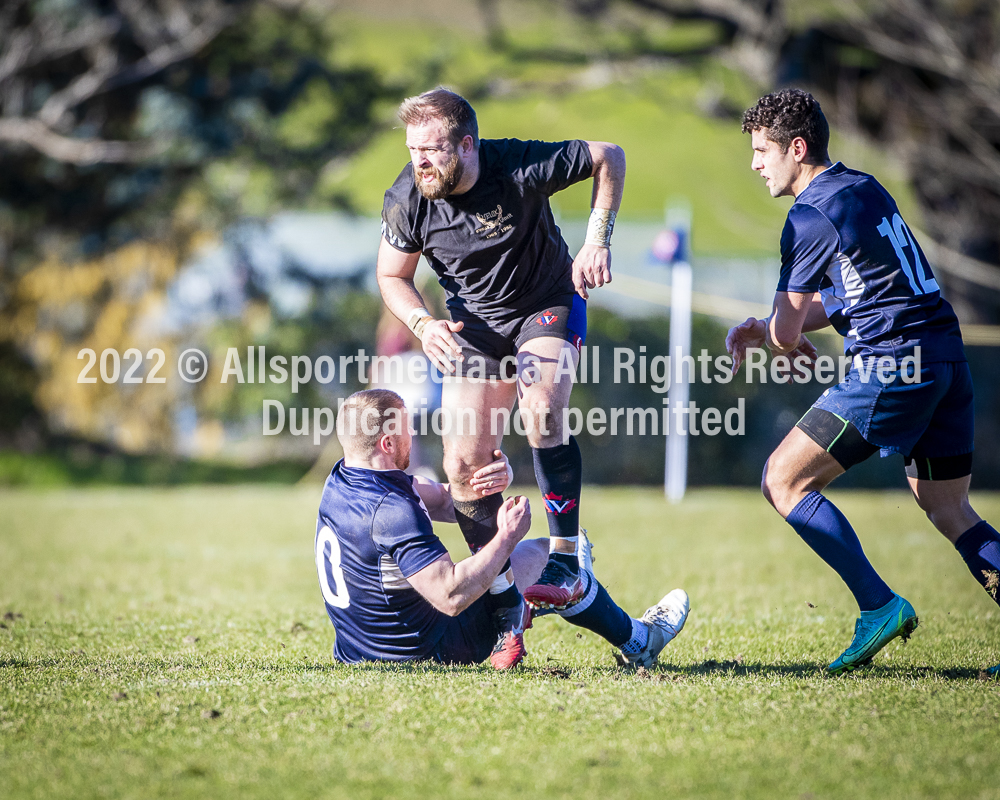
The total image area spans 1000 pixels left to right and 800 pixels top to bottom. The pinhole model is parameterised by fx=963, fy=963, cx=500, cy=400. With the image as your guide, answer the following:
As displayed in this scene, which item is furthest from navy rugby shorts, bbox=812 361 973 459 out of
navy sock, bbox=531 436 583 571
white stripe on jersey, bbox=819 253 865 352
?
navy sock, bbox=531 436 583 571

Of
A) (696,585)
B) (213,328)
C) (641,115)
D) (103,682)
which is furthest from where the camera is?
(641,115)

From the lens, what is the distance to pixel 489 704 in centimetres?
338

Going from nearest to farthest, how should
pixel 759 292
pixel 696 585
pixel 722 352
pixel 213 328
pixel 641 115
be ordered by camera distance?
pixel 696 585
pixel 722 352
pixel 759 292
pixel 213 328
pixel 641 115

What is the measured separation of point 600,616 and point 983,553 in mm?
1634

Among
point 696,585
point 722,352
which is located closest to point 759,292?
point 722,352

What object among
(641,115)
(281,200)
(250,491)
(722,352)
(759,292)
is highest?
(641,115)

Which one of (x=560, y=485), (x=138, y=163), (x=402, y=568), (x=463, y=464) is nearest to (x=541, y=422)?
(x=560, y=485)

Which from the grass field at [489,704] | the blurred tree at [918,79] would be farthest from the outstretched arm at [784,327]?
the blurred tree at [918,79]

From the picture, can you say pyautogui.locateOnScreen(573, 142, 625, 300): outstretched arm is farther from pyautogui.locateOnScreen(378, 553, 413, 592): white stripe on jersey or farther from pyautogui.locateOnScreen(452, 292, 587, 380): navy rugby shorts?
pyautogui.locateOnScreen(378, 553, 413, 592): white stripe on jersey

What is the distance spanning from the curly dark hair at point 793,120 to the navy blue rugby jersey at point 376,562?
2089 mm

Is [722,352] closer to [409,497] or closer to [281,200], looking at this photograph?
[281,200]

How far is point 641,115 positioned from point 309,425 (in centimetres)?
2314

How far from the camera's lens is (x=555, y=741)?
3.00 m

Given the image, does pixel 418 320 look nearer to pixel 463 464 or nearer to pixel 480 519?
pixel 463 464
